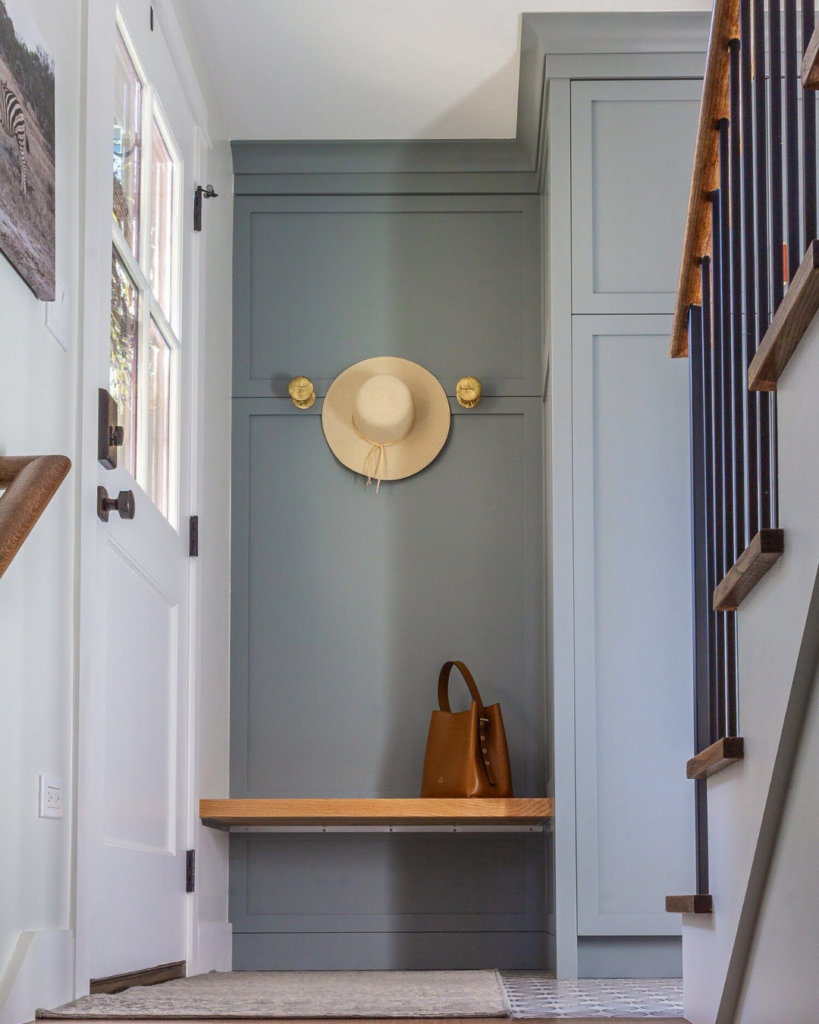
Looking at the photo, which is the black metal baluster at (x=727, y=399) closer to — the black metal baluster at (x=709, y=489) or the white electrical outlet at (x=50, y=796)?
the black metal baluster at (x=709, y=489)

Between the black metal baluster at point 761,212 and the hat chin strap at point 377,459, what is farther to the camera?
the hat chin strap at point 377,459

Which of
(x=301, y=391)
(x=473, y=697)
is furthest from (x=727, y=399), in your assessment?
(x=301, y=391)

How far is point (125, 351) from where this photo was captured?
2482mm

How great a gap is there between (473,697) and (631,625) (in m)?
0.50

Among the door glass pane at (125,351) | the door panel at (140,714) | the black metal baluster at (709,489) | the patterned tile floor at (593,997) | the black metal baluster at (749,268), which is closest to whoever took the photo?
the black metal baluster at (749,268)

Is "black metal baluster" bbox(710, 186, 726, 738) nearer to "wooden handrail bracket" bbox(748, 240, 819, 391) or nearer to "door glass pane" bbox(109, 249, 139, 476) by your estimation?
"wooden handrail bracket" bbox(748, 240, 819, 391)

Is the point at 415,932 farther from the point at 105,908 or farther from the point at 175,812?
the point at 105,908

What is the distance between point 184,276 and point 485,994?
1852 millimetres

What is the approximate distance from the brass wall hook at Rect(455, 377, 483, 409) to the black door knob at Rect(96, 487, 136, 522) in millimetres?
1633

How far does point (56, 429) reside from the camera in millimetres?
1993

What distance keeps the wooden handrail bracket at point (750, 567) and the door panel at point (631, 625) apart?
150 centimetres

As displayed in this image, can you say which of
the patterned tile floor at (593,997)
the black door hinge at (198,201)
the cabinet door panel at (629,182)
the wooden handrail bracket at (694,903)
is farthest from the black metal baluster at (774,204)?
the black door hinge at (198,201)

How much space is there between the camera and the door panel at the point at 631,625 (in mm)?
2943

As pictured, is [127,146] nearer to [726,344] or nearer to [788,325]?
[726,344]
